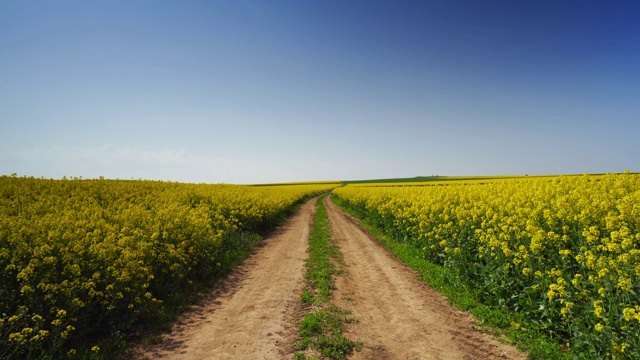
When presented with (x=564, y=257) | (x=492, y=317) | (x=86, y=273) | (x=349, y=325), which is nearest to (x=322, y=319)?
(x=349, y=325)

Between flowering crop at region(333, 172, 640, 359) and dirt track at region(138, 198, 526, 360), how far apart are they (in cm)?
123

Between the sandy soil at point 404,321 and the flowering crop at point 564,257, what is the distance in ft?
3.97

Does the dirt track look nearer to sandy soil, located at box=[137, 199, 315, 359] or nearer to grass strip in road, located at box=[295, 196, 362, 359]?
sandy soil, located at box=[137, 199, 315, 359]

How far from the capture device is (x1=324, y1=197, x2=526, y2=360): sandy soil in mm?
5766

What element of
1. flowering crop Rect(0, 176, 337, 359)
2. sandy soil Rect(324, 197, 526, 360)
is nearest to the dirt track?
sandy soil Rect(324, 197, 526, 360)

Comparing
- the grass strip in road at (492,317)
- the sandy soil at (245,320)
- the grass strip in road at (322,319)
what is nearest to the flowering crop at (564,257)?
the grass strip in road at (492,317)

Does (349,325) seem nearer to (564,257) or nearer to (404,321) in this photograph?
(404,321)

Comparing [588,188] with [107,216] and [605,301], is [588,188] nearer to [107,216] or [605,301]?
[605,301]

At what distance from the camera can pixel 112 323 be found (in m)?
6.49

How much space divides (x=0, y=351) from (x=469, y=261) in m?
11.4

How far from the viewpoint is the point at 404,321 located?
7.04 metres

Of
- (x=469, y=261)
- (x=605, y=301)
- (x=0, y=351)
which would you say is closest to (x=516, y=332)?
(x=605, y=301)

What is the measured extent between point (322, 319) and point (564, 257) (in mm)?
5614

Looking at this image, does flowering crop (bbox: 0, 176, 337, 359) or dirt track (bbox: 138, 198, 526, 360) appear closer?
flowering crop (bbox: 0, 176, 337, 359)
